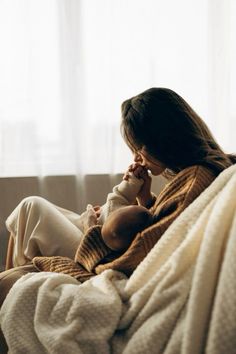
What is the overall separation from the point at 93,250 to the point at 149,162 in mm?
305

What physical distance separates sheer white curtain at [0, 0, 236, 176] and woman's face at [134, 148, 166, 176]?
2.81 feet

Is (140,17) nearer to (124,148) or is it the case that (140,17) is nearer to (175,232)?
(124,148)

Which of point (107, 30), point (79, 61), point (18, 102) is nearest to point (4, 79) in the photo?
point (18, 102)

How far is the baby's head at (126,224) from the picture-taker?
3.76ft

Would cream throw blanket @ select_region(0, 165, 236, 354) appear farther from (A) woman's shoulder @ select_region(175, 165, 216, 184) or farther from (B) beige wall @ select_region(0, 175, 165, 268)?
(B) beige wall @ select_region(0, 175, 165, 268)

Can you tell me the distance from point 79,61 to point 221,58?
0.65 m

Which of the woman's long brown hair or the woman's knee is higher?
the woman's long brown hair

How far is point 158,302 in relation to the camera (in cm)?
93

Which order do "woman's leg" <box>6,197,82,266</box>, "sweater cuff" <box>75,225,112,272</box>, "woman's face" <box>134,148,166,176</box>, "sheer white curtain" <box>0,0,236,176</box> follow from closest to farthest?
"sweater cuff" <box>75,225,112,272</box> → "woman's face" <box>134,148,166,176</box> → "woman's leg" <box>6,197,82,266</box> → "sheer white curtain" <box>0,0,236,176</box>

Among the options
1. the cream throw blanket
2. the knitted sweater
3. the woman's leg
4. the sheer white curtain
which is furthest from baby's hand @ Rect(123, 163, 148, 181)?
the sheer white curtain

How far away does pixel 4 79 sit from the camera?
220cm

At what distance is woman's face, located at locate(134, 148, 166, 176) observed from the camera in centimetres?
136

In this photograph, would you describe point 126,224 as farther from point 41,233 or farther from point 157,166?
point 41,233

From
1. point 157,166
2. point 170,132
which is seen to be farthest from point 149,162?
point 170,132
